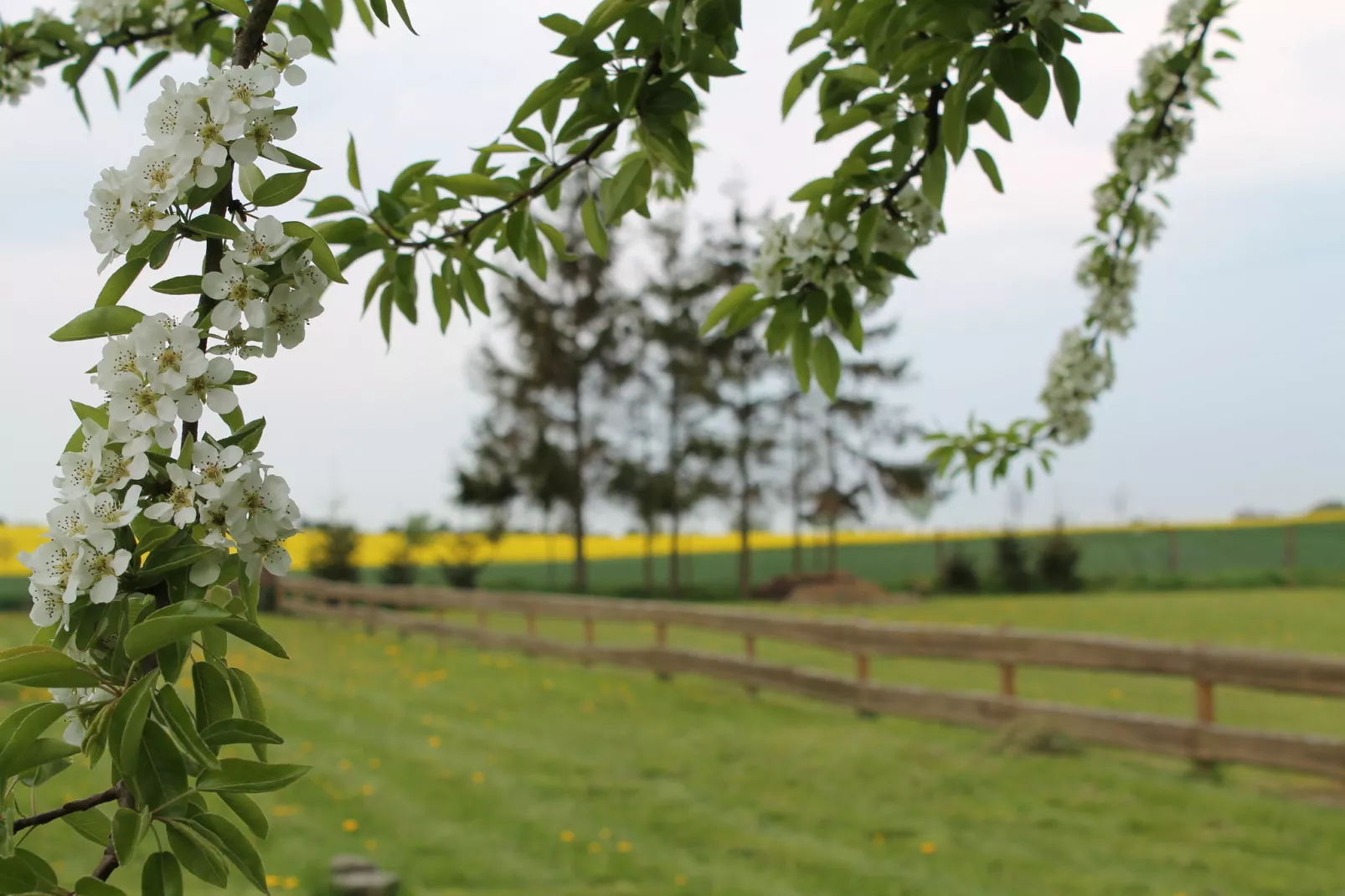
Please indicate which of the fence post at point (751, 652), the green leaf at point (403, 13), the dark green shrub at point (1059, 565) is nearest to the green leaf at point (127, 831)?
the green leaf at point (403, 13)

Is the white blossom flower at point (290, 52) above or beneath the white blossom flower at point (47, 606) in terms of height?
above

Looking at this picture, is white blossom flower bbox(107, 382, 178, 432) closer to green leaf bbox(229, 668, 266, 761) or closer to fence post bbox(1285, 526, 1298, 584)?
green leaf bbox(229, 668, 266, 761)

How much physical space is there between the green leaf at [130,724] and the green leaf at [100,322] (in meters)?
0.35

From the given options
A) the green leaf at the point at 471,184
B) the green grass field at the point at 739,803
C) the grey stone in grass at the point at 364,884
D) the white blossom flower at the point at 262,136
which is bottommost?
the green grass field at the point at 739,803

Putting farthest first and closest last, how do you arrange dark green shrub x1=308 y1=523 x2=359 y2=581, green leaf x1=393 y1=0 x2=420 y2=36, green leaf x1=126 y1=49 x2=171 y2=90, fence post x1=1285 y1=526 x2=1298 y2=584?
1. fence post x1=1285 y1=526 x2=1298 y2=584
2. dark green shrub x1=308 y1=523 x2=359 y2=581
3. green leaf x1=126 y1=49 x2=171 y2=90
4. green leaf x1=393 y1=0 x2=420 y2=36

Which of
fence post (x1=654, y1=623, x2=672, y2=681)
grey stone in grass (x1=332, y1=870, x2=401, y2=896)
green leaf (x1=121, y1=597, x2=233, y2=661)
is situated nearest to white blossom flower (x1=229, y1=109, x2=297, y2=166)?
green leaf (x1=121, y1=597, x2=233, y2=661)

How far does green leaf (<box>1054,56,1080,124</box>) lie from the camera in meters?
1.72

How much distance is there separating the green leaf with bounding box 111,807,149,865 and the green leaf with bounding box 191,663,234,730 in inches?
4.7

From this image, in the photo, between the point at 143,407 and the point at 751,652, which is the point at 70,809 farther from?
the point at 751,652

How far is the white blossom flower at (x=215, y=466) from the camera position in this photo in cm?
101

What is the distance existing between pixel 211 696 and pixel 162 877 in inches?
6.6

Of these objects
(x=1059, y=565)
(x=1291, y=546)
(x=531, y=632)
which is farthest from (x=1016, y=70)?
(x=1291, y=546)

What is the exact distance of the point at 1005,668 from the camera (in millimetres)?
7137

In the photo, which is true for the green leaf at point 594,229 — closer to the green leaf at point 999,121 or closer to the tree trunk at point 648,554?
the green leaf at point 999,121
